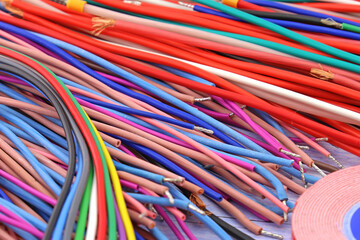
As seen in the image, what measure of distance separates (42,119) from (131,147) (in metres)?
0.16

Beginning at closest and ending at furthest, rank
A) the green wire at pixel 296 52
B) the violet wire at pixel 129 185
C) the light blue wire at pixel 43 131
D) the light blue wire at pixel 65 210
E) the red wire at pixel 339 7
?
the light blue wire at pixel 65 210, the violet wire at pixel 129 185, the light blue wire at pixel 43 131, the green wire at pixel 296 52, the red wire at pixel 339 7

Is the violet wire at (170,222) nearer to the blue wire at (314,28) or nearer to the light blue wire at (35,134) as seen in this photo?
the light blue wire at (35,134)

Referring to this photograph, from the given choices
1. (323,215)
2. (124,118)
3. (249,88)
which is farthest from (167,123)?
(323,215)

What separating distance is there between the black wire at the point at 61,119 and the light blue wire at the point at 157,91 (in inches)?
6.7

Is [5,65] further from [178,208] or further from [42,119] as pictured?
[178,208]

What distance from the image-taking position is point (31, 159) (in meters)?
0.66

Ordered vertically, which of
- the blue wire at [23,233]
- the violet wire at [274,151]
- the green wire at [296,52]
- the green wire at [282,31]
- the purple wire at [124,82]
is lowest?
the blue wire at [23,233]

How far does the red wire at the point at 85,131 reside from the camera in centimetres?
51

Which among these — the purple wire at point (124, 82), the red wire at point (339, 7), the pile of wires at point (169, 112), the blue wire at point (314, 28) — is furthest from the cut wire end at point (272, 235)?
the red wire at point (339, 7)

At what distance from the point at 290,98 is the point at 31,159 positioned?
450 millimetres

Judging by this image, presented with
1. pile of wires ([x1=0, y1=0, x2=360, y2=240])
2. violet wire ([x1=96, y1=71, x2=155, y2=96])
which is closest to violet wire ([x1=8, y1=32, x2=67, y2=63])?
pile of wires ([x1=0, y1=0, x2=360, y2=240])

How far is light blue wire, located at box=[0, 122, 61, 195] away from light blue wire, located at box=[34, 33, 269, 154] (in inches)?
9.1

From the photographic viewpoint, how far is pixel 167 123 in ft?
2.45

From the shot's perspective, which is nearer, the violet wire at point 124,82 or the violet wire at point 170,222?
the violet wire at point 170,222
